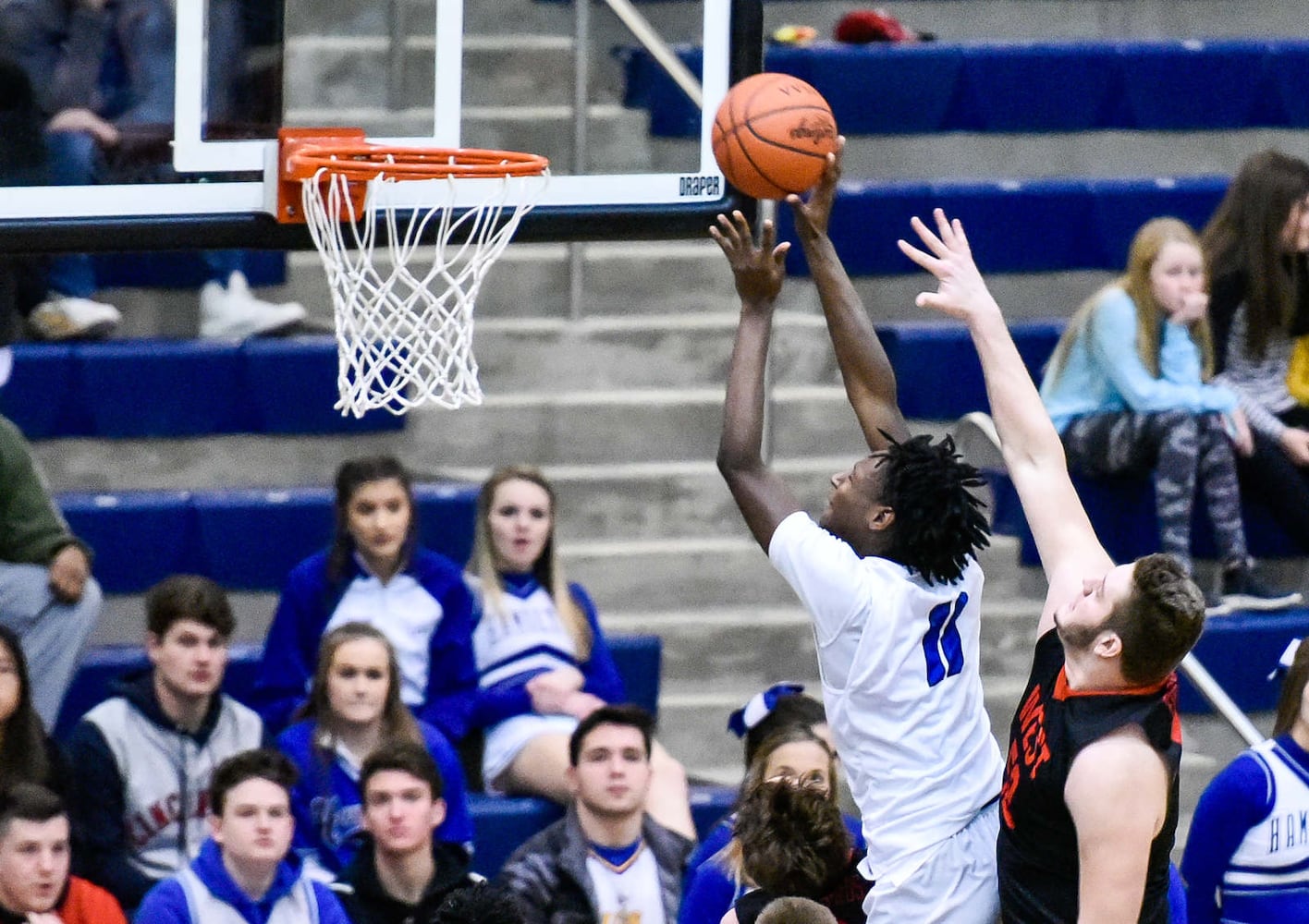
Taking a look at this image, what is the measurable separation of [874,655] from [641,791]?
191 centimetres

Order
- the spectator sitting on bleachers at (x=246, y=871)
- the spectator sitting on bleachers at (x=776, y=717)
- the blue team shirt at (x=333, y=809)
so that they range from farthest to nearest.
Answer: the blue team shirt at (x=333, y=809) < the spectator sitting on bleachers at (x=776, y=717) < the spectator sitting on bleachers at (x=246, y=871)

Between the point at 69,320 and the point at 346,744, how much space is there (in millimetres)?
2257

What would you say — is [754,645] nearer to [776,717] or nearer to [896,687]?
[776,717]

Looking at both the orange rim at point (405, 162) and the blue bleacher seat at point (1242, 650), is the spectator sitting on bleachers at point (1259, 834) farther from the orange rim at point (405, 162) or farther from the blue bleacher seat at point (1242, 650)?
the orange rim at point (405, 162)

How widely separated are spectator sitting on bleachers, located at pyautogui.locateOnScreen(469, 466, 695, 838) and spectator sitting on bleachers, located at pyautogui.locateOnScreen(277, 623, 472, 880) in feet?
0.96

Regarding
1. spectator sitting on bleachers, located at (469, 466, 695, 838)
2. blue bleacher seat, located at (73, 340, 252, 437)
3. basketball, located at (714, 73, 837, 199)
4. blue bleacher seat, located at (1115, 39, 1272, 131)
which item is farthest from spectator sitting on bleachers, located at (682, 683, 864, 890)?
blue bleacher seat, located at (1115, 39, 1272, 131)

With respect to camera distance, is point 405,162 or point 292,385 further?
point 292,385

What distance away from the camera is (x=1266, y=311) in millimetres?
7340

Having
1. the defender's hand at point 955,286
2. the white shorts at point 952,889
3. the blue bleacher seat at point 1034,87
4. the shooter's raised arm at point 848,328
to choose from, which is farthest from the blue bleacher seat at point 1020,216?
the white shorts at point 952,889

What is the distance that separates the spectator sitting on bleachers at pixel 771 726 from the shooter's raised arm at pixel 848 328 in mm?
1103

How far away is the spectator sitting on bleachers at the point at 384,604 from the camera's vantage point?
6234mm

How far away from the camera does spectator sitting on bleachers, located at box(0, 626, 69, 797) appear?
557 centimetres

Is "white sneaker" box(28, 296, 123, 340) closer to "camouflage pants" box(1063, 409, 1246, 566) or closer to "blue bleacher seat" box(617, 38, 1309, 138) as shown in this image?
"blue bleacher seat" box(617, 38, 1309, 138)

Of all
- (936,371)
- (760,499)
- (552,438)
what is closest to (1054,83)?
(936,371)
